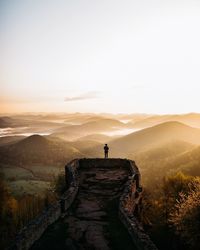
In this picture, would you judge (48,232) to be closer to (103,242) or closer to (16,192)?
(103,242)

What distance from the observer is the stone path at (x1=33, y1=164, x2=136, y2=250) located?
511 inches

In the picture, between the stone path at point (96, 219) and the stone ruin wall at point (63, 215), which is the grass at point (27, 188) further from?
the stone ruin wall at point (63, 215)

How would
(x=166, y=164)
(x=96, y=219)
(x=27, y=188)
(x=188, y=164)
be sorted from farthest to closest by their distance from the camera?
(x=166, y=164) < (x=188, y=164) < (x=27, y=188) < (x=96, y=219)

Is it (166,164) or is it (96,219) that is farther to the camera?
(166,164)

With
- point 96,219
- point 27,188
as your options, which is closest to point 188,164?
point 27,188

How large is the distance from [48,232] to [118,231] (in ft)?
11.4

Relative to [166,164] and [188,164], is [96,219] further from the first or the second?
[166,164]

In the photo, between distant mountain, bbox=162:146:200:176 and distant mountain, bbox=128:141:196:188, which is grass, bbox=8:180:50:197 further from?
distant mountain, bbox=162:146:200:176

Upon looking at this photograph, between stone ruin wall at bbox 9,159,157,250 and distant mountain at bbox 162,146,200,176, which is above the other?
stone ruin wall at bbox 9,159,157,250

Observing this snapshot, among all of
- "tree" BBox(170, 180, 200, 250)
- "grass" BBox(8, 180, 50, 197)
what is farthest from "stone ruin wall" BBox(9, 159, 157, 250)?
"grass" BBox(8, 180, 50, 197)

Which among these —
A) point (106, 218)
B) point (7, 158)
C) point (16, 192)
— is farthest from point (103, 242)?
point (7, 158)

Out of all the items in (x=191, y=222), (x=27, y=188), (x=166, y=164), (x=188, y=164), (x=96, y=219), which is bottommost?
(x=27, y=188)

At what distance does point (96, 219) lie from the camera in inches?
620

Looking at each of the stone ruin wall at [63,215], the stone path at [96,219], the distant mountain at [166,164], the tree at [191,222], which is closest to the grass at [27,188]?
the distant mountain at [166,164]
